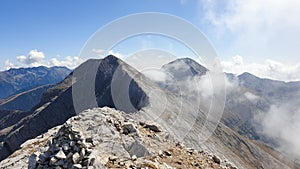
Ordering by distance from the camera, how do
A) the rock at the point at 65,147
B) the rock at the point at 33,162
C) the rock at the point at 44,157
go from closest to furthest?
1. the rock at the point at 65,147
2. the rock at the point at 44,157
3. the rock at the point at 33,162

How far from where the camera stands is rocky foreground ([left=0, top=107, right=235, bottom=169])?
66.0 feet

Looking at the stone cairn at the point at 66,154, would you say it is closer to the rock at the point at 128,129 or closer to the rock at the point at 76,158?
the rock at the point at 76,158

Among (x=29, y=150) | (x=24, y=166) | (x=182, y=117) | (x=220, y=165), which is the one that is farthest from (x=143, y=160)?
(x=182, y=117)

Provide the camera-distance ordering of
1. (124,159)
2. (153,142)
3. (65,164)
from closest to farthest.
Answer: (65,164)
(124,159)
(153,142)

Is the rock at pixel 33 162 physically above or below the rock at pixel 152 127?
below

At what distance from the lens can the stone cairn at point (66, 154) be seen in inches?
771

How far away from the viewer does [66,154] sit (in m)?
20.5

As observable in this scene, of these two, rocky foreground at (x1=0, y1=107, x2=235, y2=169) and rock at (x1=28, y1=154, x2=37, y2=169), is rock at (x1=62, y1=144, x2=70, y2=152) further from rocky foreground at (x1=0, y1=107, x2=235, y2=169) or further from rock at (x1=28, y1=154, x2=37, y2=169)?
rock at (x1=28, y1=154, x2=37, y2=169)

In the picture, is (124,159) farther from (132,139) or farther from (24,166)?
(24,166)

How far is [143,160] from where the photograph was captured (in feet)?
69.6

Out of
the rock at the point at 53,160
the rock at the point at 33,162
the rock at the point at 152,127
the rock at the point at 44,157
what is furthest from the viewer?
the rock at the point at 152,127

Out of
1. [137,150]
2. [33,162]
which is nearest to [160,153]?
[137,150]

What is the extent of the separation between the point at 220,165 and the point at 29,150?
62.8ft

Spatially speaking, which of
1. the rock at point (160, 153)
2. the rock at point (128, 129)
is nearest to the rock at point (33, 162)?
the rock at point (128, 129)
